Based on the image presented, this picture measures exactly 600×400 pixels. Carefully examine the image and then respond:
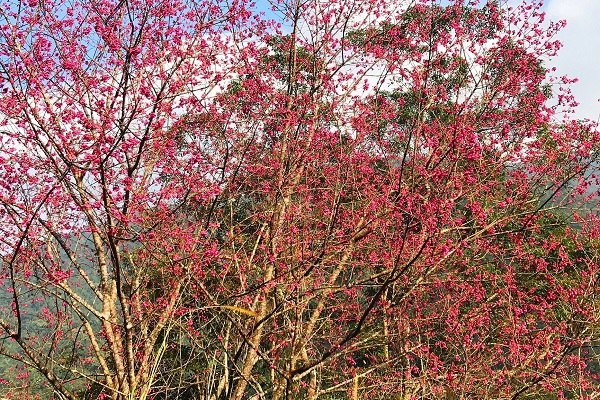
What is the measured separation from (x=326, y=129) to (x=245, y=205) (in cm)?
666

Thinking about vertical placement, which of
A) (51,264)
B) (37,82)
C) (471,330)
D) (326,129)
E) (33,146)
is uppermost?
(326,129)

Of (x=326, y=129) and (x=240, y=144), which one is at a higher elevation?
(x=326, y=129)

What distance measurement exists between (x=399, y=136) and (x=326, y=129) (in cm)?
242

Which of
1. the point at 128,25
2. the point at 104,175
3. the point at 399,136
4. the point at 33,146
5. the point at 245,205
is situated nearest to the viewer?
the point at 104,175

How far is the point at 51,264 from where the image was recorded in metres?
5.77

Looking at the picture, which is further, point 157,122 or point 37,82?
point 157,122

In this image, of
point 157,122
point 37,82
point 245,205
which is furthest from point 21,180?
point 245,205

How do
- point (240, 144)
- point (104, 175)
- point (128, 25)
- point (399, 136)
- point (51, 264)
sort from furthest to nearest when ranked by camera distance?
point (399, 136), point (240, 144), point (51, 264), point (128, 25), point (104, 175)

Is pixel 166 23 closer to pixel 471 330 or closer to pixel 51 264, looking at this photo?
pixel 51 264

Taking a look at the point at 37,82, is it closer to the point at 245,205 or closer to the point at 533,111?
the point at 533,111

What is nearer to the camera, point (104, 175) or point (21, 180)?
point (104, 175)

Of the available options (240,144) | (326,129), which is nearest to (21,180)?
(240,144)

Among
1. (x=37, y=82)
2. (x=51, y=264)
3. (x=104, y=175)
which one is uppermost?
(x=37, y=82)

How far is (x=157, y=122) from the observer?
459cm
